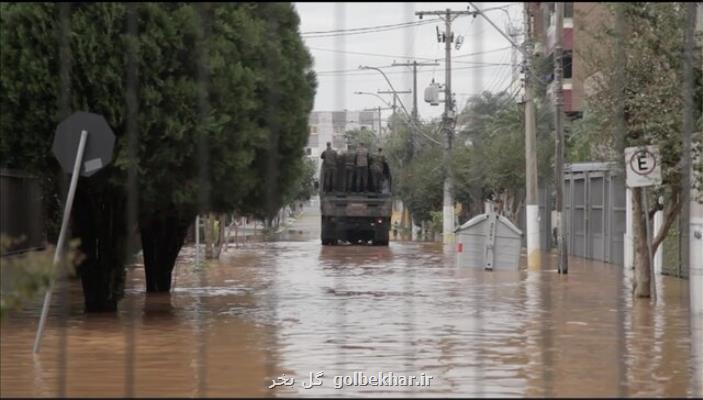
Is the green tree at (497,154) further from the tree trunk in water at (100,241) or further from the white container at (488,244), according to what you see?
the tree trunk in water at (100,241)

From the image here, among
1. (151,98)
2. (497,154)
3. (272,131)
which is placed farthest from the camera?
(497,154)

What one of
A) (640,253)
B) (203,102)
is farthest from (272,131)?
(640,253)

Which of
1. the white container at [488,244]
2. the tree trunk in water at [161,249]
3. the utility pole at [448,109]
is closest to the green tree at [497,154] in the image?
the utility pole at [448,109]

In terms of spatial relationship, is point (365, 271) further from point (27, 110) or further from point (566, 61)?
point (566, 61)

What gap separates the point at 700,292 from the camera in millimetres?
17750

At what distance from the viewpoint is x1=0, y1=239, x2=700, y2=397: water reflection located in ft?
36.3

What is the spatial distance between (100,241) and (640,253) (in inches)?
340

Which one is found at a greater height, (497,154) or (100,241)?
(497,154)

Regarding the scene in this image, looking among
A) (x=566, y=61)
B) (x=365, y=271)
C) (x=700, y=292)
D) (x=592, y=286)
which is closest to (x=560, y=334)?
(x=700, y=292)

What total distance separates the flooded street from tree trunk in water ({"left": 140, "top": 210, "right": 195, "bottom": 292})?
352mm

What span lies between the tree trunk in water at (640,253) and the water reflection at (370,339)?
37 centimetres

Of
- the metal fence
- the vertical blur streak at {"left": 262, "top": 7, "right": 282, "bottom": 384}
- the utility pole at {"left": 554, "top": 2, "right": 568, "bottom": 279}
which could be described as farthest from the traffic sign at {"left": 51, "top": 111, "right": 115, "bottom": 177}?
the utility pole at {"left": 554, "top": 2, "right": 568, "bottom": 279}

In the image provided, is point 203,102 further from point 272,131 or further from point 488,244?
point 488,244

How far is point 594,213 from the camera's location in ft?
118
